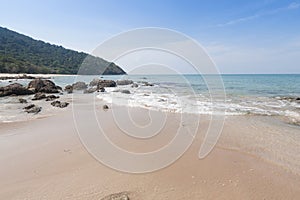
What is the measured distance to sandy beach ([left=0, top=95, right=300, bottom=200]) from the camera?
11.2ft

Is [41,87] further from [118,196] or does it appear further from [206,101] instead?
[118,196]

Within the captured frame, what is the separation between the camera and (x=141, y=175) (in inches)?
159

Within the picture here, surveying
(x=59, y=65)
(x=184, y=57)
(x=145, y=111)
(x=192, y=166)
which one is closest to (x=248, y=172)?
(x=192, y=166)

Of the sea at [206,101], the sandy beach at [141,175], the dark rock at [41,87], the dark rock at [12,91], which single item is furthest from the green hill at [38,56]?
the sandy beach at [141,175]

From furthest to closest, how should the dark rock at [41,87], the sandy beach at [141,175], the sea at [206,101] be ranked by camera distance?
the dark rock at [41,87], the sea at [206,101], the sandy beach at [141,175]

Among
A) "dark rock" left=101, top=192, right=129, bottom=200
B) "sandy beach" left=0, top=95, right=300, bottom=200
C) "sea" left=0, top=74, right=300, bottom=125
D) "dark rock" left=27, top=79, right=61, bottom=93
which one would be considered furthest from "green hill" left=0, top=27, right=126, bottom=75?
"dark rock" left=101, top=192, right=129, bottom=200

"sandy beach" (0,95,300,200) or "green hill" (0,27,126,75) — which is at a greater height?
"green hill" (0,27,126,75)

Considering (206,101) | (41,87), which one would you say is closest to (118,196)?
(206,101)

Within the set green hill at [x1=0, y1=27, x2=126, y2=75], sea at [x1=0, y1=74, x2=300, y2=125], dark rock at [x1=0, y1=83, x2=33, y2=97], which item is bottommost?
sea at [x1=0, y1=74, x2=300, y2=125]

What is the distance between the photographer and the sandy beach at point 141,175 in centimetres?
343

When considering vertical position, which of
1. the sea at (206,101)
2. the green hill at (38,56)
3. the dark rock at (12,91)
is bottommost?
the sea at (206,101)

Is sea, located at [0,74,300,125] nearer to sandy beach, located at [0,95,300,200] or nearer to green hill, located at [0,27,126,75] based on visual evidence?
sandy beach, located at [0,95,300,200]

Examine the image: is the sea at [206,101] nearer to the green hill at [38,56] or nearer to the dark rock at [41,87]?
the dark rock at [41,87]

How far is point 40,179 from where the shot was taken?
386 centimetres
